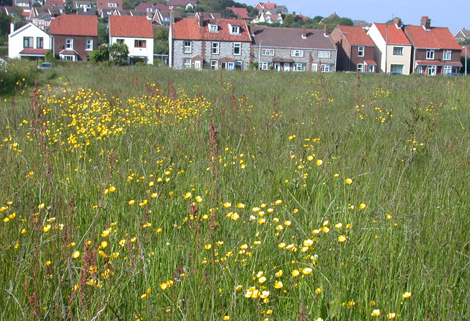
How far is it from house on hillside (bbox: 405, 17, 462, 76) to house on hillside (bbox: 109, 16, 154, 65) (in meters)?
34.3

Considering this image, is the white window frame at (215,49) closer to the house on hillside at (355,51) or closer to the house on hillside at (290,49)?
the house on hillside at (290,49)

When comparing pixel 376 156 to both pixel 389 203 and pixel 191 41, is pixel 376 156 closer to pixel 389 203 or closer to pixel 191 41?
pixel 389 203

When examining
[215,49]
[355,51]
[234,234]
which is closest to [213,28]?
[215,49]

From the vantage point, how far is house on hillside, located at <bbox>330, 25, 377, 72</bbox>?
58281 millimetres

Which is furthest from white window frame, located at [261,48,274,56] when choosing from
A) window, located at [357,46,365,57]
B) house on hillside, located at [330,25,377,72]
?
window, located at [357,46,365,57]

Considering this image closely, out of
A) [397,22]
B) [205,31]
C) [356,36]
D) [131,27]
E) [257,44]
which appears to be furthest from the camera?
[356,36]

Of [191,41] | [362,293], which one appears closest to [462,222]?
[362,293]

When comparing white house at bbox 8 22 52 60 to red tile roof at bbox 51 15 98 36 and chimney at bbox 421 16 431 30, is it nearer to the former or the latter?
red tile roof at bbox 51 15 98 36

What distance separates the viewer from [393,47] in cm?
5784

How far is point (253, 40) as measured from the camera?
5578 cm

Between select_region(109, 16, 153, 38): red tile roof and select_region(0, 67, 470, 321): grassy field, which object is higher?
select_region(109, 16, 153, 38): red tile roof

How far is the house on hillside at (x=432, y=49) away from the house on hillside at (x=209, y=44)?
22.6 m

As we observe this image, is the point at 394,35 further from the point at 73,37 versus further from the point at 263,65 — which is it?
the point at 73,37

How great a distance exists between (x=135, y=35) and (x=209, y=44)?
9.95 metres
